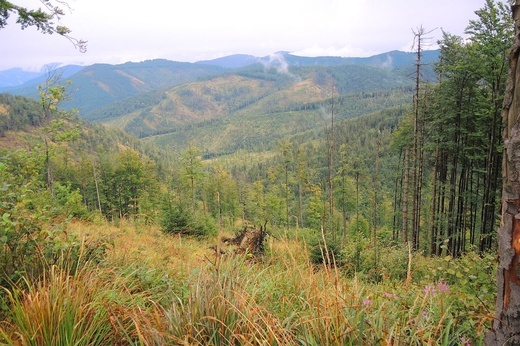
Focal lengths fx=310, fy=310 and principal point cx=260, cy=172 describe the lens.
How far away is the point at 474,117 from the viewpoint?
15289 millimetres

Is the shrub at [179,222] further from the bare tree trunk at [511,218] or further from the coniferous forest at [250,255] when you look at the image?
the bare tree trunk at [511,218]

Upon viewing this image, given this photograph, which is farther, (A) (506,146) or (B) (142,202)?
(B) (142,202)

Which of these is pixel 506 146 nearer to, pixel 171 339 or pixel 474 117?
pixel 171 339

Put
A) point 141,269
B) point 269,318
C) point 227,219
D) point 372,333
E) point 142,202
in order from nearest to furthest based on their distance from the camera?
point 372,333
point 269,318
point 141,269
point 142,202
point 227,219

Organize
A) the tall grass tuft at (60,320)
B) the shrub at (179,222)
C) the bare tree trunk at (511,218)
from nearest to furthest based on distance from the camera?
the bare tree trunk at (511,218)
the tall grass tuft at (60,320)
the shrub at (179,222)

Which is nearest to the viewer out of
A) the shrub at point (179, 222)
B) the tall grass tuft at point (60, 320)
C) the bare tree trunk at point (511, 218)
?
the bare tree trunk at point (511, 218)

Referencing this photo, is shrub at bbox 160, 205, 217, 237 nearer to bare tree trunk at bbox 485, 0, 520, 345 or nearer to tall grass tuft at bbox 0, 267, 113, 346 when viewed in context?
tall grass tuft at bbox 0, 267, 113, 346

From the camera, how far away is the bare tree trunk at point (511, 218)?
4.71 feet

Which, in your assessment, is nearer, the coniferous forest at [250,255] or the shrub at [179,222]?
the coniferous forest at [250,255]

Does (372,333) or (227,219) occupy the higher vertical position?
(372,333)

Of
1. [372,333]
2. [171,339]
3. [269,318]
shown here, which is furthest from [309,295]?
[171,339]

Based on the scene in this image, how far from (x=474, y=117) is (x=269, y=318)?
1740cm

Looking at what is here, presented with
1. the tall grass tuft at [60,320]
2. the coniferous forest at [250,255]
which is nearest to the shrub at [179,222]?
the coniferous forest at [250,255]

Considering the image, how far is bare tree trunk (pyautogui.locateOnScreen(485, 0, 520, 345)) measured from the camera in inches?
56.5
